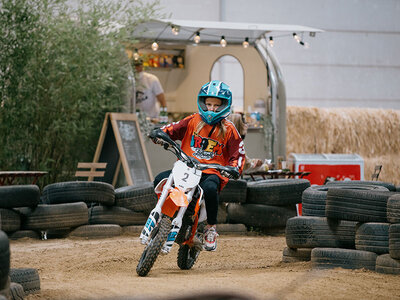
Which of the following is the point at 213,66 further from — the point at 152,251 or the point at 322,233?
the point at 152,251

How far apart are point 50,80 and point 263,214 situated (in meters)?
4.08

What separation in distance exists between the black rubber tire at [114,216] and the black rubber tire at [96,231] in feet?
0.42

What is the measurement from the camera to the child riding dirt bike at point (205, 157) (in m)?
5.21

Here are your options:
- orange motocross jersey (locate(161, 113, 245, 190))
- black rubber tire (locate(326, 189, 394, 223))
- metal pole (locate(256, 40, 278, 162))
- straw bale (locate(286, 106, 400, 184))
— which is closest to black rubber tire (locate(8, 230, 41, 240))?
orange motocross jersey (locate(161, 113, 245, 190))

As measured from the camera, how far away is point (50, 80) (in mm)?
10961

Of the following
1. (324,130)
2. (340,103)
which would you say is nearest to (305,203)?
(324,130)

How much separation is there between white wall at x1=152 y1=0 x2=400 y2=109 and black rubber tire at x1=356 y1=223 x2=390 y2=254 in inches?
527

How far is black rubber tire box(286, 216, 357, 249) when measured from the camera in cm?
561

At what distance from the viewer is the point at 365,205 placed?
538 centimetres

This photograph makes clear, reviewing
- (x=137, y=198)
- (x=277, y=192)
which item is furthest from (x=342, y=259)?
(x=137, y=198)

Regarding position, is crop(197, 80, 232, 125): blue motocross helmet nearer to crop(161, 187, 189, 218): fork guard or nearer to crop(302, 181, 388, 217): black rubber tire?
crop(161, 187, 189, 218): fork guard

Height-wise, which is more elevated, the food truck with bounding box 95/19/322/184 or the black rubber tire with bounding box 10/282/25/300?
the food truck with bounding box 95/19/322/184

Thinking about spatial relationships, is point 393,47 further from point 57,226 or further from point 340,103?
point 57,226

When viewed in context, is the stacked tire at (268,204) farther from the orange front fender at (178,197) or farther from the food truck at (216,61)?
the orange front fender at (178,197)
